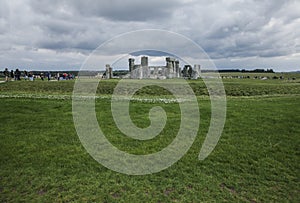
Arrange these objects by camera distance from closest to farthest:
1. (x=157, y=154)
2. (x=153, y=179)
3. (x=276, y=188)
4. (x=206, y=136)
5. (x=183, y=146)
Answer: (x=276, y=188)
(x=153, y=179)
(x=157, y=154)
(x=183, y=146)
(x=206, y=136)

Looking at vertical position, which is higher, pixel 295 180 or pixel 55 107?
pixel 55 107

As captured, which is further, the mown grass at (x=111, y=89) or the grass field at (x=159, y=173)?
the mown grass at (x=111, y=89)

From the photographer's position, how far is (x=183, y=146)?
920 centimetres

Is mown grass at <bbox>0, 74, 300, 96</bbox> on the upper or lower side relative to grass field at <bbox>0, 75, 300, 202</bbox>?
upper

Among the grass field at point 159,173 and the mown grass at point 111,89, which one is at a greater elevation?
the mown grass at point 111,89

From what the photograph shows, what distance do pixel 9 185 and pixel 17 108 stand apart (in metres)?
9.31

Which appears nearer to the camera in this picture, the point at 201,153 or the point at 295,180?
the point at 295,180

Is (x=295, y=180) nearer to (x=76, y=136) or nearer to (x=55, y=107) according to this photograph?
(x=76, y=136)

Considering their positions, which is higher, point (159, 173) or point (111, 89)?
point (111, 89)

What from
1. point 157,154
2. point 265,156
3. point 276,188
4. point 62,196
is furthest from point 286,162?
point 62,196

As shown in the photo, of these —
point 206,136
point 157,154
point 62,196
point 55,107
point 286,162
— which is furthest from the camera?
point 55,107

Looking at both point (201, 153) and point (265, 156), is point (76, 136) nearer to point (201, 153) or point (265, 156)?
point (201, 153)

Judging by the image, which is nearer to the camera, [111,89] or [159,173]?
[159,173]

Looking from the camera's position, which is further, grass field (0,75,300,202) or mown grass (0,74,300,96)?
mown grass (0,74,300,96)
